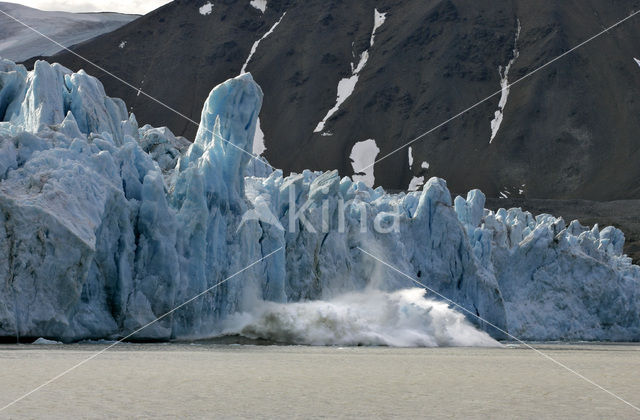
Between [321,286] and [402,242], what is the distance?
6088 millimetres

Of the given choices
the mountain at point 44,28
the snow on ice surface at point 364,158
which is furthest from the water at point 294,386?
the mountain at point 44,28

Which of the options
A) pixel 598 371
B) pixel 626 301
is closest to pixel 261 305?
pixel 598 371

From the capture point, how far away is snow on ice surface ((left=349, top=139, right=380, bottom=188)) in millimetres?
127419

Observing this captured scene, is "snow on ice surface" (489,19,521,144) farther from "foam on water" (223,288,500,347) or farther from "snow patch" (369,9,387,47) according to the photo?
"foam on water" (223,288,500,347)

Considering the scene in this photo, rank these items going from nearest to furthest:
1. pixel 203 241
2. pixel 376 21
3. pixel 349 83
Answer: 1. pixel 203 241
2. pixel 349 83
3. pixel 376 21

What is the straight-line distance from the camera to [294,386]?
14.0 m

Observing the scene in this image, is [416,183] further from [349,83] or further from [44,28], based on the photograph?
[44,28]

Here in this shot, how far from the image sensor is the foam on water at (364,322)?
28.6m

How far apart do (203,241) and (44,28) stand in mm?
144535

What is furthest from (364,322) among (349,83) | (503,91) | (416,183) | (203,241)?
(349,83)

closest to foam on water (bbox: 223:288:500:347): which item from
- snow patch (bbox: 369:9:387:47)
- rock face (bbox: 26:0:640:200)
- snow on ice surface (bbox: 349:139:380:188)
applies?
rock face (bbox: 26:0:640:200)

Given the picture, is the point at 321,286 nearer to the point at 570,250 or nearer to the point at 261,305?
the point at 261,305

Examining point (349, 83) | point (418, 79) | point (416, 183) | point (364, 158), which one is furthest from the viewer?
point (349, 83)

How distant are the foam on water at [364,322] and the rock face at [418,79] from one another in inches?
3509
